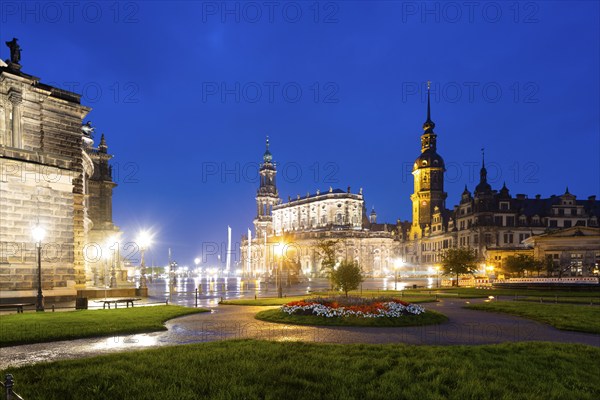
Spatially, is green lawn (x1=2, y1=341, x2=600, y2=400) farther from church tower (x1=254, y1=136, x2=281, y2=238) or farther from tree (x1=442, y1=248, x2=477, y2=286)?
church tower (x1=254, y1=136, x2=281, y2=238)

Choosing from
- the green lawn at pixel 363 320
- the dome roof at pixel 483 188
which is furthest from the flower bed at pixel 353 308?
the dome roof at pixel 483 188

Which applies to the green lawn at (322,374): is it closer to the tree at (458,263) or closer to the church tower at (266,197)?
the tree at (458,263)

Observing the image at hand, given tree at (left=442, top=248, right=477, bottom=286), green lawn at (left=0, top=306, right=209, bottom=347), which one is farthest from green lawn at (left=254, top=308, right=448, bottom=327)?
tree at (left=442, top=248, right=477, bottom=286)

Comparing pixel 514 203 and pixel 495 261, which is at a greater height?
pixel 514 203

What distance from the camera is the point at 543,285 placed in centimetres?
4222

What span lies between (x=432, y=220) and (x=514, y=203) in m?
28.5

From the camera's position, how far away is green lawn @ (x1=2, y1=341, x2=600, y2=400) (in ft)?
28.7

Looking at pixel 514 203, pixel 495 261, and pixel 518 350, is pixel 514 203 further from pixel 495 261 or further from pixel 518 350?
pixel 518 350

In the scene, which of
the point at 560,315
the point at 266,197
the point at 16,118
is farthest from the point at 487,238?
the point at 266,197

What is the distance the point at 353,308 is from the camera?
67.7ft

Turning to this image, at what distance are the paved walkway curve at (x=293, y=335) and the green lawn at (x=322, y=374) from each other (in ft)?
6.49

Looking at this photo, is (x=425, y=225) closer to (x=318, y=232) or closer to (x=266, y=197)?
(x=318, y=232)

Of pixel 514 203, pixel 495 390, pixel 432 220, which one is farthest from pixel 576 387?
pixel 432 220

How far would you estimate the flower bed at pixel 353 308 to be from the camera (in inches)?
788
